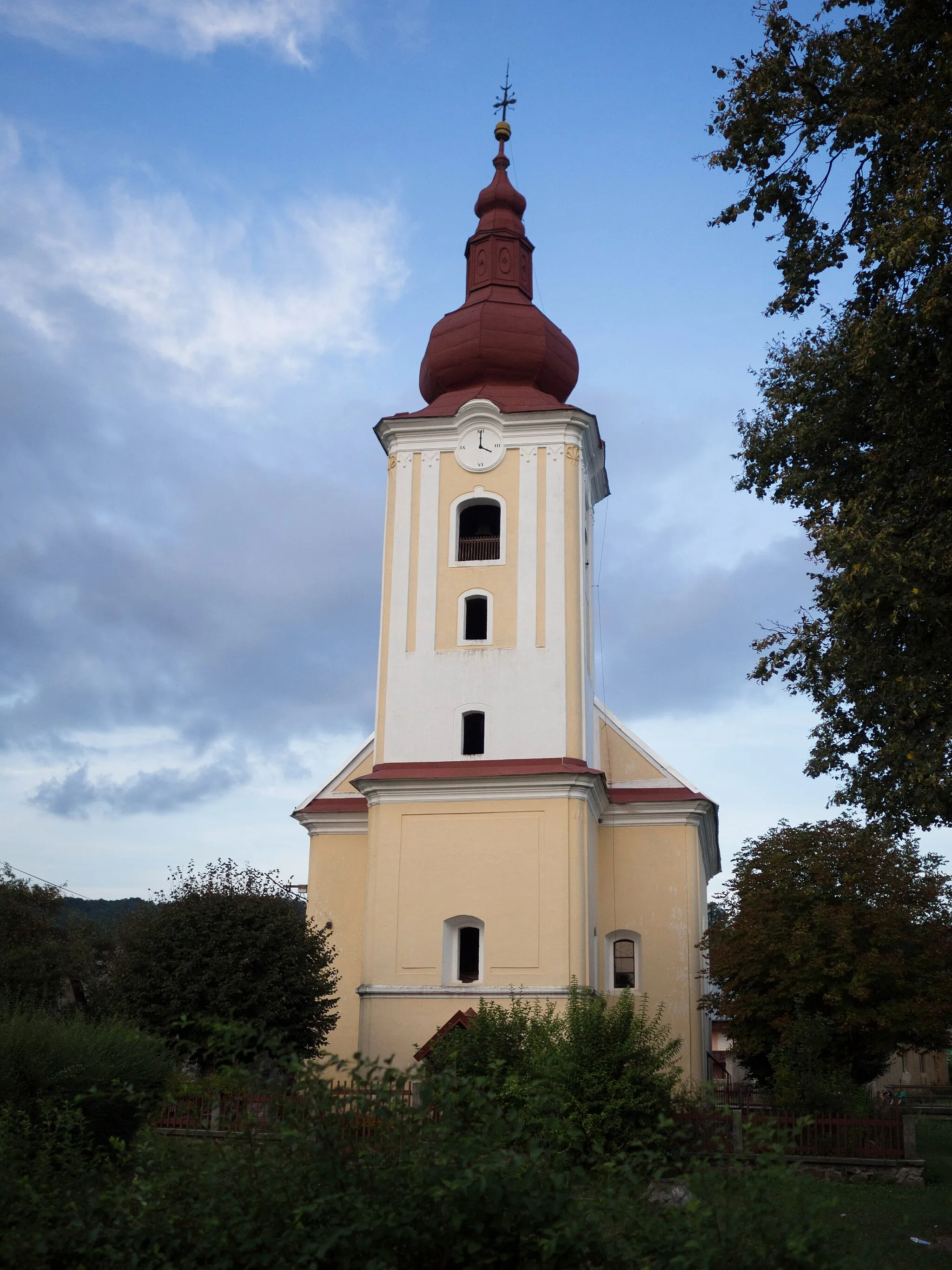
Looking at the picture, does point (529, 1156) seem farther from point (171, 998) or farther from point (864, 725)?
point (171, 998)

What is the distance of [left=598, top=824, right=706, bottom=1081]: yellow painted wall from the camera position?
90.7 ft

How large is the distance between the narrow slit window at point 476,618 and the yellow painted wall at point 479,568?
8.4 inches

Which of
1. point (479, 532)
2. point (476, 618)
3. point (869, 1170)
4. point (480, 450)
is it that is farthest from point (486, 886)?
point (480, 450)

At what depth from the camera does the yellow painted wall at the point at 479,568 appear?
2722 cm

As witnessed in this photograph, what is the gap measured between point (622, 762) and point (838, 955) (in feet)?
24.0

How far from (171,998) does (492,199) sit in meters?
20.9

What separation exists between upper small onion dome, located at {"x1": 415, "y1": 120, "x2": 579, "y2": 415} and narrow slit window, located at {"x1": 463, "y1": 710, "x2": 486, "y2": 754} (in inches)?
274

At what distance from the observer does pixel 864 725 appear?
15.0 m

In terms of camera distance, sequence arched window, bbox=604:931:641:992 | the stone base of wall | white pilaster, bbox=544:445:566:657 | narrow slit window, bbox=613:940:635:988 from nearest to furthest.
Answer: the stone base of wall < white pilaster, bbox=544:445:566:657 < arched window, bbox=604:931:641:992 < narrow slit window, bbox=613:940:635:988

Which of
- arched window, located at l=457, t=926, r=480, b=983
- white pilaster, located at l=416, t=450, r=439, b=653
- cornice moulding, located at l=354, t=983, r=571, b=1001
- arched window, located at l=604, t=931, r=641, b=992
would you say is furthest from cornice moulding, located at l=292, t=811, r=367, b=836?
arched window, located at l=604, t=931, r=641, b=992

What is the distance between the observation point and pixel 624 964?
28469mm

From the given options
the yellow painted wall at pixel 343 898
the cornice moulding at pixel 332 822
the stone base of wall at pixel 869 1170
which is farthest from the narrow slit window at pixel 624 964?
the stone base of wall at pixel 869 1170

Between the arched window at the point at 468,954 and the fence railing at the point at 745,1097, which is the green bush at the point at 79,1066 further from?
the fence railing at the point at 745,1097

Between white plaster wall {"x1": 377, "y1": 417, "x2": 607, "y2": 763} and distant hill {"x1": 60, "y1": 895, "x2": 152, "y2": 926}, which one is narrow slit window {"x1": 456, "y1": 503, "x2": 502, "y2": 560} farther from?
distant hill {"x1": 60, "y1": 895, "x2": 152, "y2": 926}
